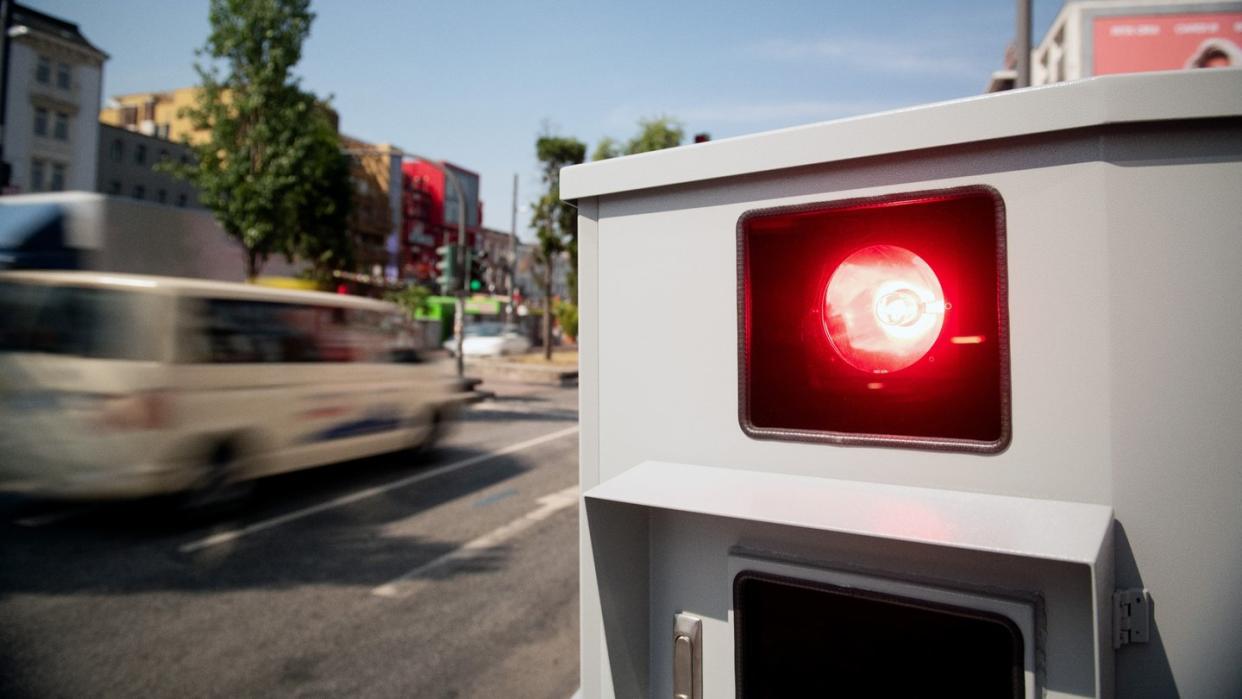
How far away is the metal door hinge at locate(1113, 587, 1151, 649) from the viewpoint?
3.63ft

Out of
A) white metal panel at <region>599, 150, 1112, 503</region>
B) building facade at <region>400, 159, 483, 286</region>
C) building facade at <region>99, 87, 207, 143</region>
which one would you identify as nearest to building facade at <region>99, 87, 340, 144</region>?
building facade at <region>99, 87, 207, 143</region>

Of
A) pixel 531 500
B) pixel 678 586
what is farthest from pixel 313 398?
pixel 678 586

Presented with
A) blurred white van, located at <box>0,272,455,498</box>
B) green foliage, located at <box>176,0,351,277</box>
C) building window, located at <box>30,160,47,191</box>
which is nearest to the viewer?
blurred white van, located at <box>0,272,455,498</box>

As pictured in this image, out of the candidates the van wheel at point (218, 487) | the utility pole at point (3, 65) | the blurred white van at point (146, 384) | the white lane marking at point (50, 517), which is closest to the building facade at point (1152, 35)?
the utility pole at point (3, 65)

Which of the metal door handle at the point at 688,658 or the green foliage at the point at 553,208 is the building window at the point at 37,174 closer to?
the green foliage at the point at 553,208

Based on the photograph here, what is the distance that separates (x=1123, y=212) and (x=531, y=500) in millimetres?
6157

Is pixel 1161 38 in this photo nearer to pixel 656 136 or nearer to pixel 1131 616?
pixel 656 136

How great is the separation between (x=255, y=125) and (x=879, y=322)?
21.5 m

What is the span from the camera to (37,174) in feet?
127

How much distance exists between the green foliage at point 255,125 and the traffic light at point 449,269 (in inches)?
249

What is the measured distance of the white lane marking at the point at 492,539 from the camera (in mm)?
4481

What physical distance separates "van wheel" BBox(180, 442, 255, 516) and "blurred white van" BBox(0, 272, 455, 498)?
0.01m

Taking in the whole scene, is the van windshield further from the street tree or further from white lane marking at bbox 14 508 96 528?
the street tree

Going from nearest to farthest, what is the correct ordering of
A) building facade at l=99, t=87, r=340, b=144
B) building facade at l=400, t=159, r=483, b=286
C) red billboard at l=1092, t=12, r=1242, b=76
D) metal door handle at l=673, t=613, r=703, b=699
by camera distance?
metal door handle at l=673, t=613, r=703, b=699 → red billboard at l=1092, t=12, r=1242, b=76 → building facade at l=99, t=87, r=340, b=144 → building facade at l=400, t=159, r=483, b=286
